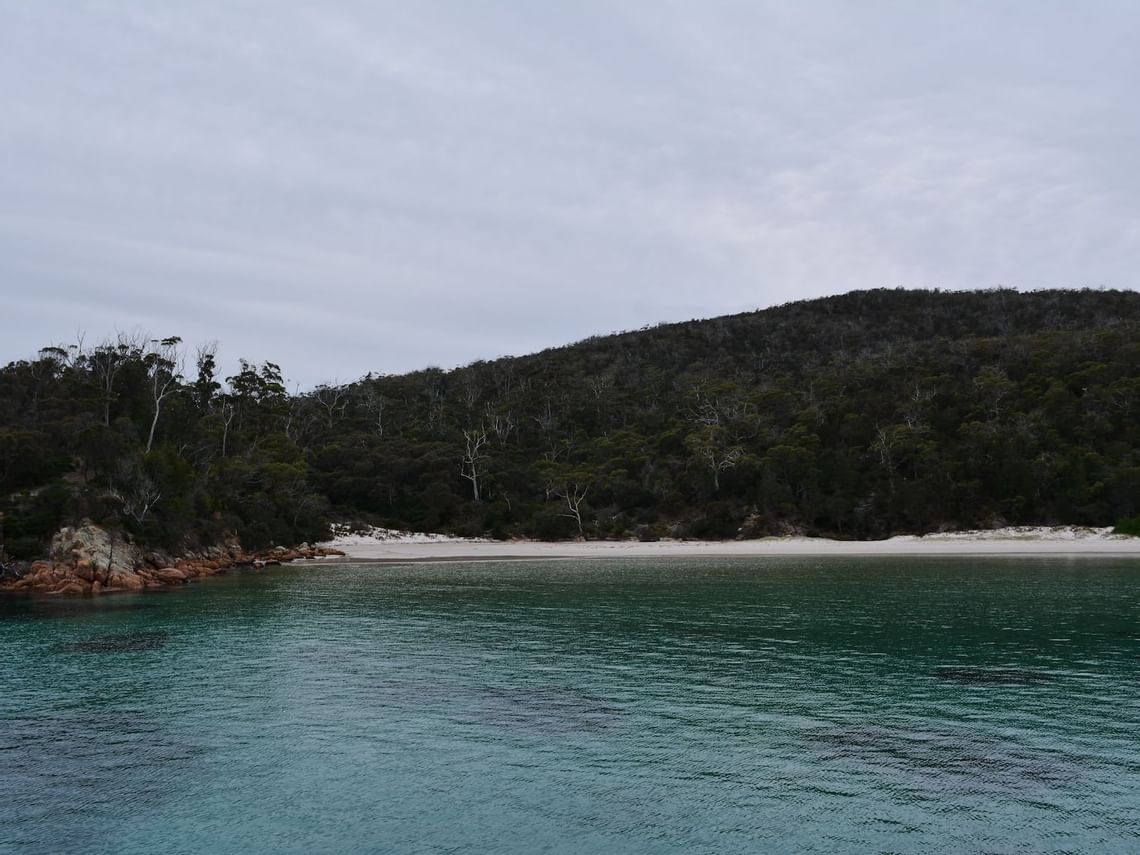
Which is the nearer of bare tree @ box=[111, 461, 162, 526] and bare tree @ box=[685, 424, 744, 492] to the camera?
bare tree @ box=[111, 461, 162, 526]

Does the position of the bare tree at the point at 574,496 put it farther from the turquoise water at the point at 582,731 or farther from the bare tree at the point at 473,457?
the turquoise water at the point at 582,731

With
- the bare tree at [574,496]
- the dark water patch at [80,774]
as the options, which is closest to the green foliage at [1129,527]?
the bare tree at [574,496]

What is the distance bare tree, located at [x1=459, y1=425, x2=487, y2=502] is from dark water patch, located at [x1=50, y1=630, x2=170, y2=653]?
68619 millimetres

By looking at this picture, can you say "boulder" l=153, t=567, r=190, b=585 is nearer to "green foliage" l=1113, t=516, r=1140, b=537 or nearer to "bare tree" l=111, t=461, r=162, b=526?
"bare tree" l=111, t=461, r=162, b=526

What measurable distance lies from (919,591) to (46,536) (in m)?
49.0

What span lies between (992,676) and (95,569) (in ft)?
150

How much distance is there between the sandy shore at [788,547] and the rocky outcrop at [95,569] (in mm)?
20738

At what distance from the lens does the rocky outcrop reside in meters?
44.8

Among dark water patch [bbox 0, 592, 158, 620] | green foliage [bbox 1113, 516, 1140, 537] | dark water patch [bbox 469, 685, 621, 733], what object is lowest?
dark water patch [bbox 0, 592, 158, 620]

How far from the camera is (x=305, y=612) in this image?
1357 inches

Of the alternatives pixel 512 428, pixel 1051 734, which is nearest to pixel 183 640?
pixel 1051 734

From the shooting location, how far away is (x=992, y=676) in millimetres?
20031

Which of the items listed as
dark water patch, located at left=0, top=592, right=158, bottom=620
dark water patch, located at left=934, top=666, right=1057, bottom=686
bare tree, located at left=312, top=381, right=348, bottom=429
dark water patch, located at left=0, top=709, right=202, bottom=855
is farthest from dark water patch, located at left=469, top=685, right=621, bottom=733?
bare tree, located at left=312, top=381, right=348, bottom=429

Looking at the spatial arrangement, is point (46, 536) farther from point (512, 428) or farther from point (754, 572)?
point (512, 428)
